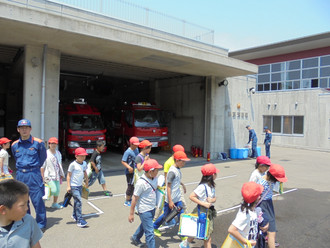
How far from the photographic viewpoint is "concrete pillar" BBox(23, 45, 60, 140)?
901cm

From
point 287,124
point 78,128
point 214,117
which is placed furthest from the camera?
point 287,124

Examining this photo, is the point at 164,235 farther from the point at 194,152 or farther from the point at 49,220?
the point at 194,152

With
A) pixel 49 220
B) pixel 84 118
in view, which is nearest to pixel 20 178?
pixel 49 220

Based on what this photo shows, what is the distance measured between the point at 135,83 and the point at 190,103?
6.54 m

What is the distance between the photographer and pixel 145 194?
389 cm

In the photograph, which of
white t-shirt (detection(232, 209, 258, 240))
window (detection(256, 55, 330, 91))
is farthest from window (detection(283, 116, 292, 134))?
white t-shirt (detection(232, 209, 258, 240))

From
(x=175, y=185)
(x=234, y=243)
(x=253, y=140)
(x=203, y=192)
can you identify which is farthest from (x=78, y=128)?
(x=234, y=243)

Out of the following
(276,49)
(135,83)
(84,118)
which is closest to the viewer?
(84,118)

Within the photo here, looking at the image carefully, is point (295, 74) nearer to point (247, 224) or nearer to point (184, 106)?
point (184, 106)

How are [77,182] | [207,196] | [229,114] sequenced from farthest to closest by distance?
[229,114] → [77,182] → [207,196]

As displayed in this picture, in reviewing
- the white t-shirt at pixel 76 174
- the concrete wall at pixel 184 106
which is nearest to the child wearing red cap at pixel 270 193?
the white t-shirt at pixel 76 174

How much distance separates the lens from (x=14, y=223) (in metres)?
2.07

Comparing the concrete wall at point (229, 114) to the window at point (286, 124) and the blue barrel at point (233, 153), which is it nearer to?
the blue barrel at point (233, 153)

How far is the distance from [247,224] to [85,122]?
11.3 m
